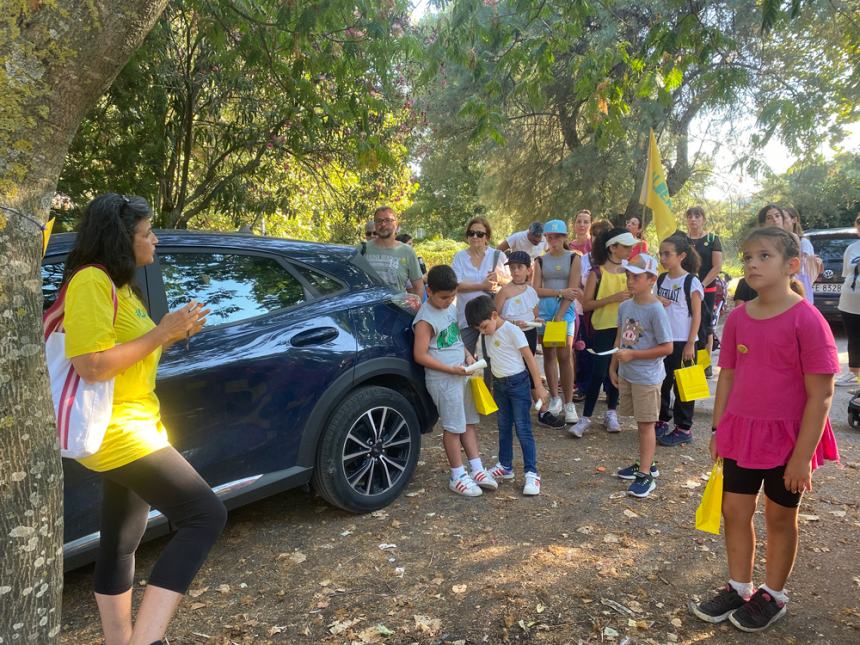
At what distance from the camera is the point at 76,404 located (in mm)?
2082

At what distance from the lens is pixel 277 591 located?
3.13m

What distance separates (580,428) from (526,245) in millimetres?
2202

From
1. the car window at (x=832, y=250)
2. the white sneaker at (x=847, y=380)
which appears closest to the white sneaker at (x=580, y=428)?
the white sneaker at (x=847, y=380)

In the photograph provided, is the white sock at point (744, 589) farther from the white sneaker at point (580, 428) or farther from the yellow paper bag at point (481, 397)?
the white sneaker at point (580, 428)

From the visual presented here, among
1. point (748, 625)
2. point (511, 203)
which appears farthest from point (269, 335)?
point (511, 203)

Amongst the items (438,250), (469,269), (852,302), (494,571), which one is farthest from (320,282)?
(438,250)

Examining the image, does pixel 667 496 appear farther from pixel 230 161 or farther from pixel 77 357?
pixel 230 161

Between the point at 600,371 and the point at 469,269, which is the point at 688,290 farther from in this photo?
the point at 469,269

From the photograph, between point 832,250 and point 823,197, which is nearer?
point 832,250

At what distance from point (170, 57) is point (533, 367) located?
547 centimetres

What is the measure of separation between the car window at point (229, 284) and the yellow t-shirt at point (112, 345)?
34.6 inches

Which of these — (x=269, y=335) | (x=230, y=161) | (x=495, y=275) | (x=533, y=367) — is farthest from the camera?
(x=230, y=161)

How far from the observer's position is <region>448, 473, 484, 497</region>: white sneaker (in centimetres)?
422

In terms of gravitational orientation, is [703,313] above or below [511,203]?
below
